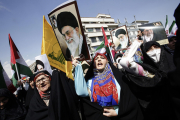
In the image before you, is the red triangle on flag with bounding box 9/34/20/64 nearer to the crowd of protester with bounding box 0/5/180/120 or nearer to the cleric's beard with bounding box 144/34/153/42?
the crowd of protester with bounding box 0/5/180/120

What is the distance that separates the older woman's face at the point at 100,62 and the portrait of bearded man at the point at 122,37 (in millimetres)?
2917

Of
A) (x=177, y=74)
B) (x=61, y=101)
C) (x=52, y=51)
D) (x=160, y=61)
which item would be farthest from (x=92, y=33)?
(x=177, y=74)

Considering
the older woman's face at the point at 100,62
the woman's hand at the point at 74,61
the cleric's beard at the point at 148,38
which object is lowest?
the older woman's face at the point at 100,62

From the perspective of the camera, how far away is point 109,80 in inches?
75.6

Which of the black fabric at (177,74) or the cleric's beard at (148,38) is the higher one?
the cleric's beard at (148,38)

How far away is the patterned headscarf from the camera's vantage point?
181 cm

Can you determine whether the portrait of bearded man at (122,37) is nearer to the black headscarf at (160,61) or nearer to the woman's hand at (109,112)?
the black headscarf at (160,61)

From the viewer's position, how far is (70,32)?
1.82 metres

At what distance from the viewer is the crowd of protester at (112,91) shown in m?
1.54

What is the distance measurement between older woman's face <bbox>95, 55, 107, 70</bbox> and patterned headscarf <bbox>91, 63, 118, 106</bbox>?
0.37ft

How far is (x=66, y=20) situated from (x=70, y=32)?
0.23 meters

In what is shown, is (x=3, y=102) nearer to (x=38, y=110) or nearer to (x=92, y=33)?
(x=38, y=110)

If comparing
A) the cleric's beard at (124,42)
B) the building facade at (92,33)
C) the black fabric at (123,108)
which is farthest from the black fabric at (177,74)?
the building facade at (92,33)

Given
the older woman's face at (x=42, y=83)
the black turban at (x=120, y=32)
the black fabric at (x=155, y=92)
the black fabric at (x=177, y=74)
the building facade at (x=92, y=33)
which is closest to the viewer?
the black fabric at (x=177, y=74)
